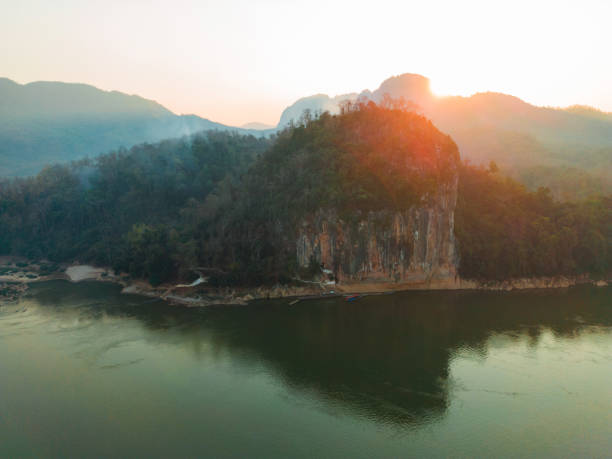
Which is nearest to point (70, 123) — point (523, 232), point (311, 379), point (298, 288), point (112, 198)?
point (112, 198)

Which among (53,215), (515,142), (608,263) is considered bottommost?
(608,263)

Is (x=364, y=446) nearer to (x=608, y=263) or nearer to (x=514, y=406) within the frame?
(x=514, y=406)

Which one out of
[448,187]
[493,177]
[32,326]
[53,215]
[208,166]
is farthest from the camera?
[208,166]

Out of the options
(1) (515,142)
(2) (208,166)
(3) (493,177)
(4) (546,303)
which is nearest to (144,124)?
(2) (208,166)

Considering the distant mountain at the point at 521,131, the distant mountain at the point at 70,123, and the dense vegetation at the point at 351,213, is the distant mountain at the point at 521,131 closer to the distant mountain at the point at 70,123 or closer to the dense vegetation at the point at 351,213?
the dense vegetation at the point at 351,213

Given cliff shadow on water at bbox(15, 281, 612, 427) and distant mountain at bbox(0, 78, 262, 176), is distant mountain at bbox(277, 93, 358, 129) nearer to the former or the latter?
distant mountain at bbox(0, 78, 262, 176)

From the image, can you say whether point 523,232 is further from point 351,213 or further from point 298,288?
point 298,288

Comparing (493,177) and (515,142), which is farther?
(515,142)

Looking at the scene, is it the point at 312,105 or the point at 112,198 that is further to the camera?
the point at 312,105
